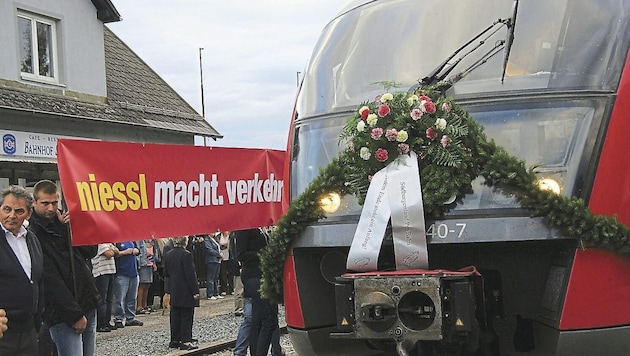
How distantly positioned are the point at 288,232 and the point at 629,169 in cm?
201

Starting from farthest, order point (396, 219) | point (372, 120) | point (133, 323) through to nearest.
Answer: point (133, 323)
point (372, 120)
point (396, 219)

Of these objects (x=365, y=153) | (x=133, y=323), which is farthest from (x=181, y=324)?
(x=365, y=153)

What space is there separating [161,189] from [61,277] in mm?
1398

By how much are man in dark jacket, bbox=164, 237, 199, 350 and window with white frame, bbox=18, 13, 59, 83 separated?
7.89m

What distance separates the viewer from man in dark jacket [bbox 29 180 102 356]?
5879 mm

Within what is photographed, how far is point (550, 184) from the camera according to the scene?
4125 millimetres

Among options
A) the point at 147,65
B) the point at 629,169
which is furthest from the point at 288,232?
the point at 147,65

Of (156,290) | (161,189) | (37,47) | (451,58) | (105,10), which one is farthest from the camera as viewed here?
(105,10)

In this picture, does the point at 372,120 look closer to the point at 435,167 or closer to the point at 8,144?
the point at 435,167

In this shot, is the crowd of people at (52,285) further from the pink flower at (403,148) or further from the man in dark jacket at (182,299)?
the pink flower at (403,148)

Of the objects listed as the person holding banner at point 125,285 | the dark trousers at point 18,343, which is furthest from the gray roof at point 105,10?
the dark trousers at point 18,343

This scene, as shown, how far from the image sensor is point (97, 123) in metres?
17.3

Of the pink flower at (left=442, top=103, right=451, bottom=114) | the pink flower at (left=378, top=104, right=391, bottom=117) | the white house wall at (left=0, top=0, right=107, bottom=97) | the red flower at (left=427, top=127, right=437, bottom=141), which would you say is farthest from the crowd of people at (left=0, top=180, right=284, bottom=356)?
the white house wall at (left=0, top=0, right=107, bottom=97)

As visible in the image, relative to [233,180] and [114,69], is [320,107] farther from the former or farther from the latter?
[114,69]
